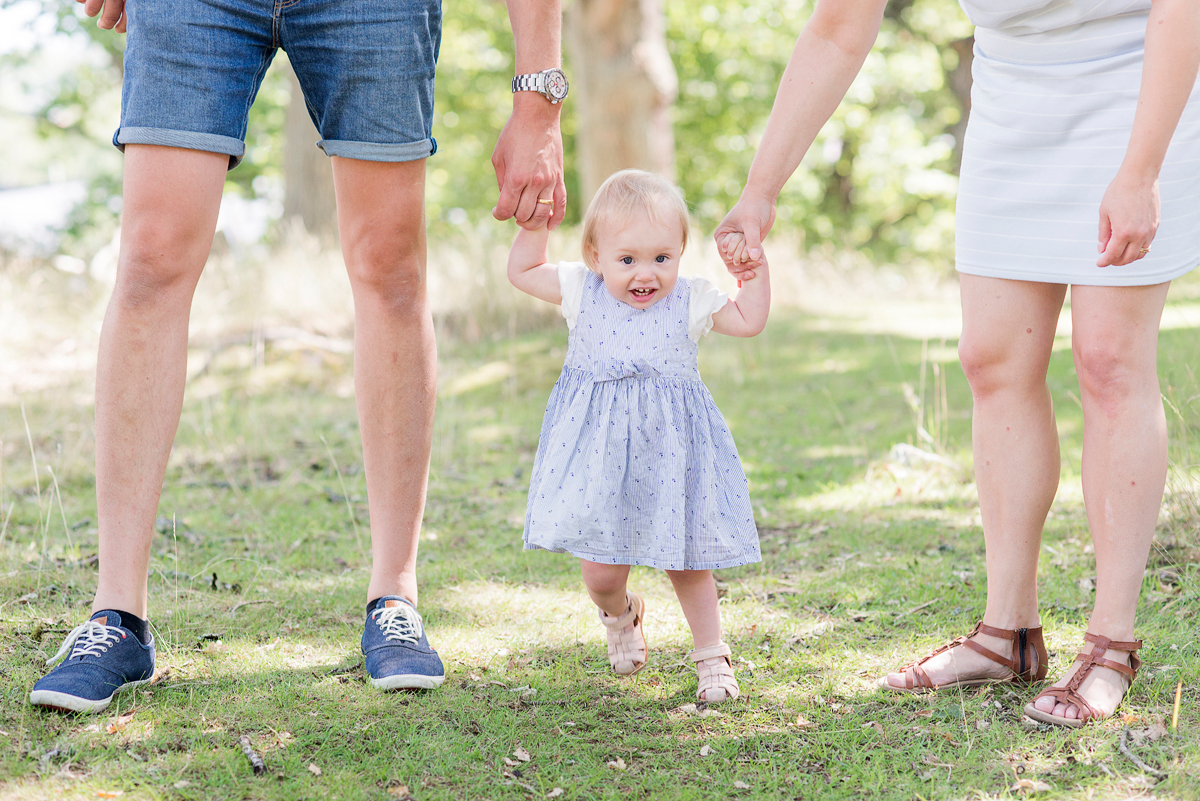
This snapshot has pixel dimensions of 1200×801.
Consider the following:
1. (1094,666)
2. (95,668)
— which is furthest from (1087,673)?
(95,668)

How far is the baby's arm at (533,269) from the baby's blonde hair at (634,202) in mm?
141

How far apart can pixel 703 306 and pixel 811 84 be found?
55cm

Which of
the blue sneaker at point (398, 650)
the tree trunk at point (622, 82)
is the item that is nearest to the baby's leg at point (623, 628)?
the blue sneaker at point (398, 650)

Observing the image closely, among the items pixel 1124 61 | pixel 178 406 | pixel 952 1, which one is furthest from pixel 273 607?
pixel 952 1

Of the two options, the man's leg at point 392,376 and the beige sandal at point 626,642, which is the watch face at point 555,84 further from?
the beige sandal at point 626,642

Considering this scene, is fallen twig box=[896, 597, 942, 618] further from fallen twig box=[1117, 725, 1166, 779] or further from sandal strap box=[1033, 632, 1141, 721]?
fallen twig box=[1117, 725, 1166, 779]

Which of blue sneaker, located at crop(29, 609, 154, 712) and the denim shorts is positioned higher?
the denim shorts

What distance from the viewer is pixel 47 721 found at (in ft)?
6.53

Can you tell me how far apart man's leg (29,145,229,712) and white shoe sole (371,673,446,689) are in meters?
0.49

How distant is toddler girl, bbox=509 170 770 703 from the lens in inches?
85.7

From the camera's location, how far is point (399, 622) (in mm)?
2330

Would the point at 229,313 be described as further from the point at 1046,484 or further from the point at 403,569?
the point at 1046,484

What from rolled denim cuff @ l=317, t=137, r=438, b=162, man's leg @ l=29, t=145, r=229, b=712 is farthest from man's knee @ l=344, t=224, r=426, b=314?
man's leg @ l=29, t=145, r=229, b=712

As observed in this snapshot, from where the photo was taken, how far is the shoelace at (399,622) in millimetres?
2305
